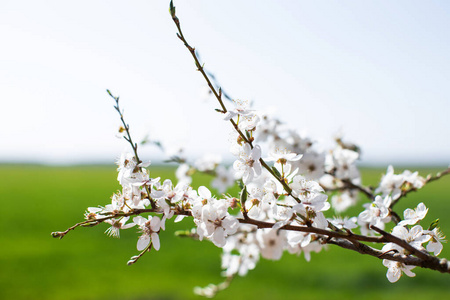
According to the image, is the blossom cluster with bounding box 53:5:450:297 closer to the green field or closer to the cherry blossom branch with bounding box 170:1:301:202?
the cherry blossom branch with bounding box 170:1:301:202

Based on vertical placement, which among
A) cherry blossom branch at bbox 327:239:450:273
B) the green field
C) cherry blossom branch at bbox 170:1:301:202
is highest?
cherry blossom branch at bbox 170:1:301:202

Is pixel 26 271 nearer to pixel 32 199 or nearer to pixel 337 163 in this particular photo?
pixel 337 163

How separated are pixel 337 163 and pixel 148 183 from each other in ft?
3.18

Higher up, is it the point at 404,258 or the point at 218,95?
the point at 218,95

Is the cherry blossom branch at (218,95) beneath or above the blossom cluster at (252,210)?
above

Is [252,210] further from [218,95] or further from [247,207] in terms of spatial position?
[218,95]

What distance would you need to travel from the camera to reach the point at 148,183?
784 mm

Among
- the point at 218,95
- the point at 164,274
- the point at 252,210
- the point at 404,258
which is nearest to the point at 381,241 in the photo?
the point at 404,258

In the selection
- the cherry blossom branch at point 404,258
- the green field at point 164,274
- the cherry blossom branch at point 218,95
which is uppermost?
the cherry blossom branch at point 218,95

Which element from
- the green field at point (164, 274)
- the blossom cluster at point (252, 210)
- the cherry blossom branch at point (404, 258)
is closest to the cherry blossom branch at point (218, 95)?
the blossom cluster at point (252, 210)

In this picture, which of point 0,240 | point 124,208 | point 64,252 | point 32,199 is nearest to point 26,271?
point 64,252

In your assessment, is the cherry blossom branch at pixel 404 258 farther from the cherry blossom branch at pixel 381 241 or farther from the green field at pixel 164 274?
the green field at pixel 164 274

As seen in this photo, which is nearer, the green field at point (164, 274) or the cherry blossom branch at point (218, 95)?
the cherry blossom branch at point (218, 95)

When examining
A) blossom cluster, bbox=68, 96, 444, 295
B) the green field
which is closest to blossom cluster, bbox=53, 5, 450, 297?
blossom cluster, bbox=68, 96, 444, 295
